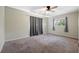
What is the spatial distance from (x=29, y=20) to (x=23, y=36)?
50.8 inches

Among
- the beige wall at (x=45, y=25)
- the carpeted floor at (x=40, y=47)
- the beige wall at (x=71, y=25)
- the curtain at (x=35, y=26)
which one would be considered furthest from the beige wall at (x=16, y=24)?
the beige wall at (x=71, y=25)

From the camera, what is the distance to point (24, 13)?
15.8 ft

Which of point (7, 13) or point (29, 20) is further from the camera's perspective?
point (29, 20)

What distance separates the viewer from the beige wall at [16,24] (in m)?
3.89

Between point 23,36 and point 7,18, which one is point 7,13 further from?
point 23,36

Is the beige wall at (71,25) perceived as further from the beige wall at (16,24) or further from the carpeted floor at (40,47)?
the beige wall at (16,24)

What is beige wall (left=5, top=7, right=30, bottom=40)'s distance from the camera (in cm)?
389

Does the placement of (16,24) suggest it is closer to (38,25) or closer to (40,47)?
(38,25)

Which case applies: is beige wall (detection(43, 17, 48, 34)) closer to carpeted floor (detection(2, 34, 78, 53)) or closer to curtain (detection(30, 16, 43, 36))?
curtain (detection(30, 16, 43, 36))

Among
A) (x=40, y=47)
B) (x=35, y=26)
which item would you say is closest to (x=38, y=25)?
(x=35, y=26)

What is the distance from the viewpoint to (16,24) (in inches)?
171
